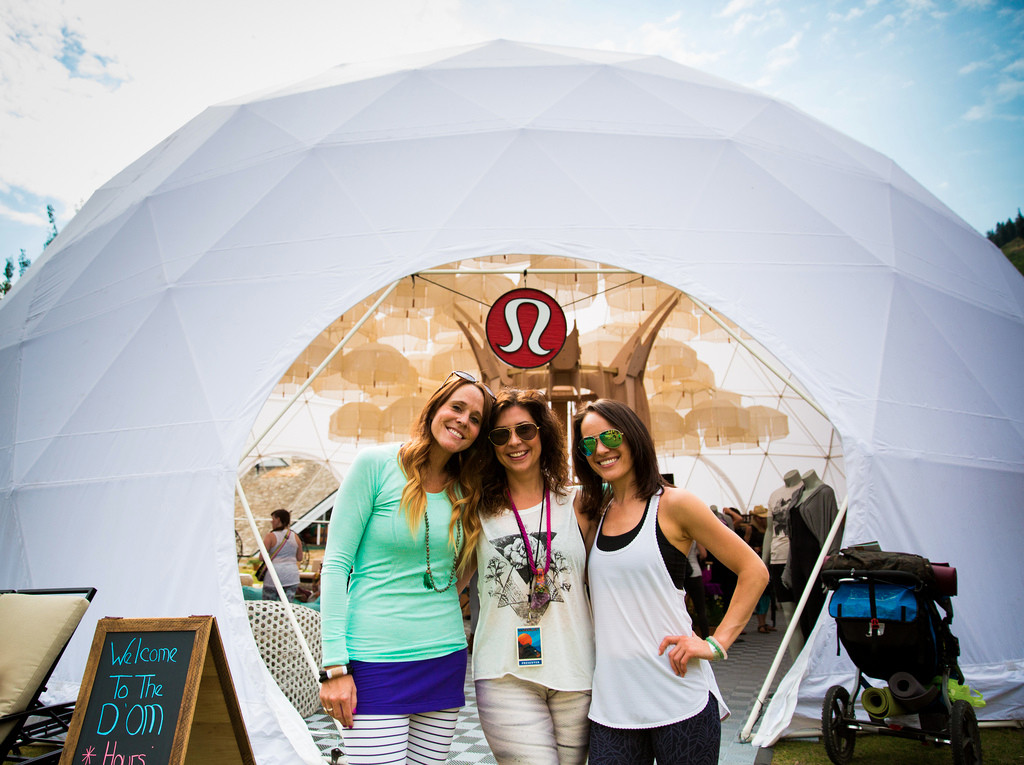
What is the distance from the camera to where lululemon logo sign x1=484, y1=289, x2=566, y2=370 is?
21.9 ft

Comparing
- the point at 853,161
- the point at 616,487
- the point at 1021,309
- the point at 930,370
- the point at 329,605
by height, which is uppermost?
the point at 853,161

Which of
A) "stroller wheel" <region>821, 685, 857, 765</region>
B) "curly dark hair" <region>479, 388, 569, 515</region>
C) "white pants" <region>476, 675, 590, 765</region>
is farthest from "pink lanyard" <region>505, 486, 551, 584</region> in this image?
"stroller wheel" <region>821, 685, 857, 765</region>

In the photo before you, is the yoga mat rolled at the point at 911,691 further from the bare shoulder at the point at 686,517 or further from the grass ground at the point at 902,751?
the bare shoulder at the point at 686,517

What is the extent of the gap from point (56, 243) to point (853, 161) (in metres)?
8.77

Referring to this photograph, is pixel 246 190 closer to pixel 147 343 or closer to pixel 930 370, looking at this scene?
pixel 147 343

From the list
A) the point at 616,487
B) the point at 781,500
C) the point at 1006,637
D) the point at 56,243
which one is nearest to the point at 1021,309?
the point at 781,500

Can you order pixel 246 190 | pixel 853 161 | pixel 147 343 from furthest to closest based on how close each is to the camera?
pixel 853 161, pixel 246 190, pixel 147 343

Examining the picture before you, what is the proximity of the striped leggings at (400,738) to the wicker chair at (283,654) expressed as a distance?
338 cm

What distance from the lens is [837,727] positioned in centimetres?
441

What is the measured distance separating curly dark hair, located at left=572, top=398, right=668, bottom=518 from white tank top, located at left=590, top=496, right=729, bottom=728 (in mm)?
187

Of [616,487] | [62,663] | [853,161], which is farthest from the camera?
[853,161]

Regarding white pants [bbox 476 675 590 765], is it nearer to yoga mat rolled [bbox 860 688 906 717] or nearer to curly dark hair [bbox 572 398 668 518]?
curly dark hair [bbox 572 398 668 518]

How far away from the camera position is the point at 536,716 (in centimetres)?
243

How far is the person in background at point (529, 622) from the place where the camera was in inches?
95.6
